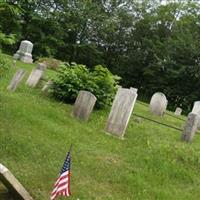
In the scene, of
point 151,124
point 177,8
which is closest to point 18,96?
point 151,124

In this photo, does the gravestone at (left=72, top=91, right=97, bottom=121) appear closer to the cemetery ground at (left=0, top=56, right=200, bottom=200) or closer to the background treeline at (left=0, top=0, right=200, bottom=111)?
the cemetery ground at (left=0, top=56, right=200, bottom=200)

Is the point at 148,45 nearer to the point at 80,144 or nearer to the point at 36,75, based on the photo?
the point at 36,75

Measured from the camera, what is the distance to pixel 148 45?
36969 mm

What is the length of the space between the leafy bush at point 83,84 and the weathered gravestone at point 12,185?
6.40 metres

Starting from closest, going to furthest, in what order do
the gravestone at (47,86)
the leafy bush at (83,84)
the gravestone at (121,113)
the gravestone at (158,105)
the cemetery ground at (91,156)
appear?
the cemetery ground at (91,156) → the gravestone at (121,113) → the leafy bush at (83,84) → the gravestone at (47,86) → the gravestone at (158,105)

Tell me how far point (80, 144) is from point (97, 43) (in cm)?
3032

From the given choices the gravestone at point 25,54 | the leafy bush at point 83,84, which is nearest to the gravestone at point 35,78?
the leafy bush at point 83,84

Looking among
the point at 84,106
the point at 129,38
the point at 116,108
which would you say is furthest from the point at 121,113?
the point at 129,38

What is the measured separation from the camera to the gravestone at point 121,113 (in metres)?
10.3

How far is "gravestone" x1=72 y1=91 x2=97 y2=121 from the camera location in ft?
35.6

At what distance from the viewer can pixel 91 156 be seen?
329 inches

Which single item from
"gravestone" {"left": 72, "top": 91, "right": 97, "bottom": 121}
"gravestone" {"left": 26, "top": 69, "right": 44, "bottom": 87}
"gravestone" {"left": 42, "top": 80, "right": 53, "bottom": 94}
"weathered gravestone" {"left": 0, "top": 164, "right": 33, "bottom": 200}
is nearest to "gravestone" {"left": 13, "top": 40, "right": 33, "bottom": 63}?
"gravestone" {"left": 26, "top": 69, "right": 44, "bottom": 87}

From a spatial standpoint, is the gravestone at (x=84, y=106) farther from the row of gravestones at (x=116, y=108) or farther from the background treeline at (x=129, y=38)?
the background treeline at (x=129, y=38)

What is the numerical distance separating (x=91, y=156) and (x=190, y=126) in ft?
10.0
